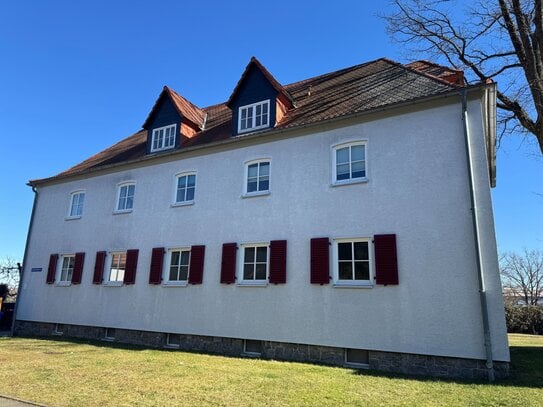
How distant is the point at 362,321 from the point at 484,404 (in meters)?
3.78

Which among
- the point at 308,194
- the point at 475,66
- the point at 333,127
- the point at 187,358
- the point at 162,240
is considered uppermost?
the point at 475,66

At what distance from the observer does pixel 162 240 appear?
1409cm

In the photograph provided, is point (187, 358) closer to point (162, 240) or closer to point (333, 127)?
point (162, 240)

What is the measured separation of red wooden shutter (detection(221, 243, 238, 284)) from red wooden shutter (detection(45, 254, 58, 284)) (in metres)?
9.37

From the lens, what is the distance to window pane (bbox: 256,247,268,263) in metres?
11.8

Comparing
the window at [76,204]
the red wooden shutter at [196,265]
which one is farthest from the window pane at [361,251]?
the window at [76,204]

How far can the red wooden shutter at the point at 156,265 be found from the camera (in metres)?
13.6

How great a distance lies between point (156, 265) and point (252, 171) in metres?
5.00

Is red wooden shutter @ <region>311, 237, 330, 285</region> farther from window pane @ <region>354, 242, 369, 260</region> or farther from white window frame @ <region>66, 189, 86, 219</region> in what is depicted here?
white window frame @ <region>66, 189, 86, 219</region>

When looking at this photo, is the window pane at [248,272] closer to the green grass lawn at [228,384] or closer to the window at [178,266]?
the window at [178,266]

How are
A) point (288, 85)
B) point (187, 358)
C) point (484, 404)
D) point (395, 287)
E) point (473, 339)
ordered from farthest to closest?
point (288, 85), point (187, 358), point (395, 287), point (473, 339), point (484, 404)

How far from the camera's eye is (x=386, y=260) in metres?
9.71

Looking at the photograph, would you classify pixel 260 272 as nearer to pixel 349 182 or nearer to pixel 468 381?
pixel 349 182

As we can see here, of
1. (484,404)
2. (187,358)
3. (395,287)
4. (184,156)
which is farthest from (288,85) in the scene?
(484,404)
